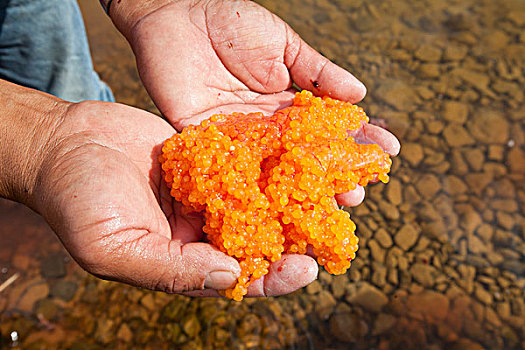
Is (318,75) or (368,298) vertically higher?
(318,75)

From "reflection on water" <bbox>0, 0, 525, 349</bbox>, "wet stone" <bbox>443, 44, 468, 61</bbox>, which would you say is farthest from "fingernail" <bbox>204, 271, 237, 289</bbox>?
"wet stone" <bbox>443, 44, 468, 61</bbox>

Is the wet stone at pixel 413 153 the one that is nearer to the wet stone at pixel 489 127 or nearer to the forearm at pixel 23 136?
the wet stone at pixel 489 127

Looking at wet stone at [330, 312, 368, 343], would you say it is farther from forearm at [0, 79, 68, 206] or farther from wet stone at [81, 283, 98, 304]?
forearm at [0, 79, 68, 206]

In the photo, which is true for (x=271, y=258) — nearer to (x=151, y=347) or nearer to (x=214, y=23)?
(x=214, y=23)

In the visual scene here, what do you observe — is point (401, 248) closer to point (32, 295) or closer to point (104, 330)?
point (104, 330)

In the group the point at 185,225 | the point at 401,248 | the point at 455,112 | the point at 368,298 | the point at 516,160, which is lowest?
the point at 368,298

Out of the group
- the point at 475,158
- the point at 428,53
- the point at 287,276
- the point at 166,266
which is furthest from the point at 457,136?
the point at 166,266
